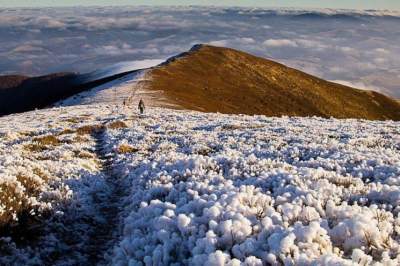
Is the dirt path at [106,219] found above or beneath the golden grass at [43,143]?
above

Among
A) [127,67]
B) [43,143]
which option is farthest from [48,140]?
[127,67]

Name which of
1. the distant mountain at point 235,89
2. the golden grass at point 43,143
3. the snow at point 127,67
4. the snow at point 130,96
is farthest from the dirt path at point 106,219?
the snow at point 127,67

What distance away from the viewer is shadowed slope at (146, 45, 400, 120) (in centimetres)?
9844

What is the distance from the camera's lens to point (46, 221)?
39.0 feet

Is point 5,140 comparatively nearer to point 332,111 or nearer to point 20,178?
point 20,178

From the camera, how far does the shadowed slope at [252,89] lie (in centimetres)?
9844

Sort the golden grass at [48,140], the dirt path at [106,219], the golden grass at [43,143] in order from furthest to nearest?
the golden grass at [48,140] < the golden grass at [43,143] < the dirt path at [106,219]

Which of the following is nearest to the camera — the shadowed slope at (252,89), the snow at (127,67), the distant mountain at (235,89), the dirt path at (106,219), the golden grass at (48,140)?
the dirt path at (106,219)

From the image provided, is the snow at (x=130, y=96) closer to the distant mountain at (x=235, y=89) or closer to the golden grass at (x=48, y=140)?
the distant mountain at (x=235, y=89)

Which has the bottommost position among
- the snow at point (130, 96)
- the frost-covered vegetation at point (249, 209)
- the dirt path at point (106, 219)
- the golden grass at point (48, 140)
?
the snow at point (130, 96)

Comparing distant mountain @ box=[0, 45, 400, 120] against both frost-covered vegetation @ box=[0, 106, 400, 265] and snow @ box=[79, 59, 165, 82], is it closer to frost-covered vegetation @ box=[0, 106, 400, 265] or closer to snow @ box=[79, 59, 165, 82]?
snow @ box=[79, 59, 165, 82]

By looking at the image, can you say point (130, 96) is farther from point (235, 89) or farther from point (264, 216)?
point (264, 216)

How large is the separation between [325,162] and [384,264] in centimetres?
834

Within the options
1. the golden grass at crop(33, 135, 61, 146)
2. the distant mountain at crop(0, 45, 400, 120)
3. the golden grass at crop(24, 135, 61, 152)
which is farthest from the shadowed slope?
the golden grass at crop(24, 135, 61, 152)
